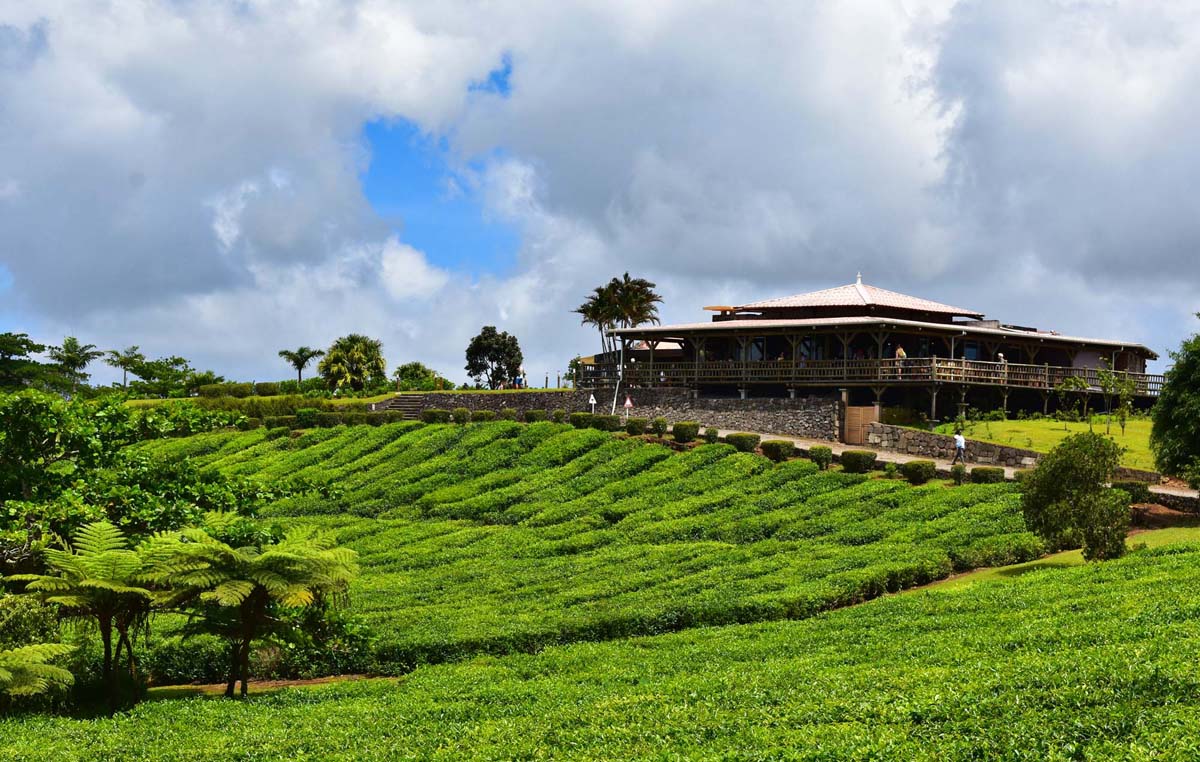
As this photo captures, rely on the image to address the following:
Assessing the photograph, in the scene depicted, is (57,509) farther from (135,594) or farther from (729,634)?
(729,634)

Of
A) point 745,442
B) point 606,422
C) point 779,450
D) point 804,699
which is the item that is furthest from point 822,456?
point 804,699

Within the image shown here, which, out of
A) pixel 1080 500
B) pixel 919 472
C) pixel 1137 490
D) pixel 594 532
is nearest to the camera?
pixel 1080 500

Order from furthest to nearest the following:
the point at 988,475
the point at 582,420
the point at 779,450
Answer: the point at 582,420, the point at 779,450, the point at 988,475

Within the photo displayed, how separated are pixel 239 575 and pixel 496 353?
84669 millimetres

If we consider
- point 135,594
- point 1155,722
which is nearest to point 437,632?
point 135,594

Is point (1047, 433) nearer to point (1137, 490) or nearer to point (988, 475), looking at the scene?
point (988, 475)

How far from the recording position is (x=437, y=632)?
2500cm

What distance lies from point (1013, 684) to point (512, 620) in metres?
14.4

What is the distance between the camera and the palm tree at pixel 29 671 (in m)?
17.2

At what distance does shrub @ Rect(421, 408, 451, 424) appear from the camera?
61625mm

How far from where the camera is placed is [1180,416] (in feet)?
119

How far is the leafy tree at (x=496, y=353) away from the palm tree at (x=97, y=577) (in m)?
83.8

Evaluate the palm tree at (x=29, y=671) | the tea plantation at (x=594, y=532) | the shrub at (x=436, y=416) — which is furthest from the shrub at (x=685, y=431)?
the palm tree at (x=29, y=671)

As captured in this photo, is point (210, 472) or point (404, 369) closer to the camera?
point (210, 472)
